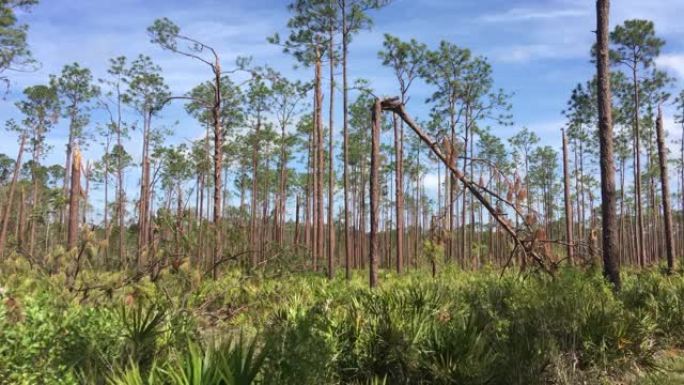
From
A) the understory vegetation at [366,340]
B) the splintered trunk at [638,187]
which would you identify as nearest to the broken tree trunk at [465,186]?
the understory vegetation at [366,340]

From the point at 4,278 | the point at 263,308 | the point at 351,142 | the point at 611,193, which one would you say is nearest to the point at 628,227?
the point at 351,142

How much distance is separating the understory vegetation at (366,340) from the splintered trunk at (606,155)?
1.78m

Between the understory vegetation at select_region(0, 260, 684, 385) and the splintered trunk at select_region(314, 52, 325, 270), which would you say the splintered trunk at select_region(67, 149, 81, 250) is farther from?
the splintered trunk at select_region(314, 52, 325, 270)

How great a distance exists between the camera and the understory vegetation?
179 inches

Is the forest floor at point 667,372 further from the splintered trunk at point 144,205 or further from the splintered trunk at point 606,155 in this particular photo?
the splintered trunk at point 144,205

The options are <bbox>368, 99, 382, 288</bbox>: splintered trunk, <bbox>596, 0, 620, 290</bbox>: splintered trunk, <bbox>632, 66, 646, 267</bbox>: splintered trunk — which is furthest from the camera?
<bbox>632, 66, 646, 267</bbox>: splintered trunk

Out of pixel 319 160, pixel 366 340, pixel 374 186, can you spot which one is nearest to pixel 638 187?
pixel 319 160

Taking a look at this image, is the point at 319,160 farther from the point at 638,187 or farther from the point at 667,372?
the point at 667,372

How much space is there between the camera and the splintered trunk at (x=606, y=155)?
11.4 metres

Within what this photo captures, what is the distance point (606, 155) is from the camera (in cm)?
1188

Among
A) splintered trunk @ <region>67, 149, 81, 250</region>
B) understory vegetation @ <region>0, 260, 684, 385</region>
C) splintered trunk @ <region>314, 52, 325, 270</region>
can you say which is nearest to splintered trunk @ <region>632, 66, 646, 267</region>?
splintered trunk @ <region>314, 52, 325, 270</region>

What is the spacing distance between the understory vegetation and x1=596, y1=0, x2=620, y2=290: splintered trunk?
1781mm

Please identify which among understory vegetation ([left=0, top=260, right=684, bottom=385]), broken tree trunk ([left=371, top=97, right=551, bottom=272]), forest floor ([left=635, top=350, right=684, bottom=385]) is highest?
broken tree trunk ([left=371, top=97, right=551, bottom=272])

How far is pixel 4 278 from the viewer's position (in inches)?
409
